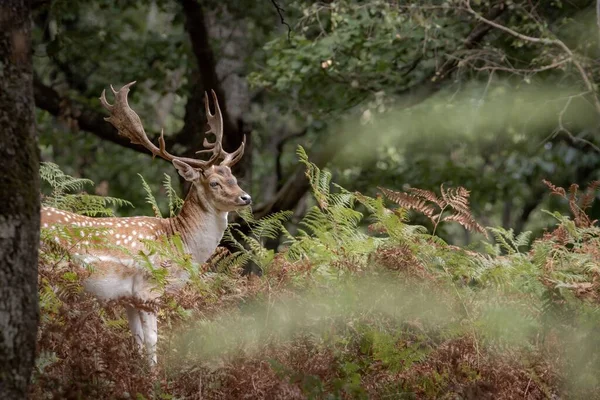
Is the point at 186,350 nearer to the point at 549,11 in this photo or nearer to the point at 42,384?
the point at 42,384

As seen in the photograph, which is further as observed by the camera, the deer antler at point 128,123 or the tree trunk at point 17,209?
the deer antler at point 128,123

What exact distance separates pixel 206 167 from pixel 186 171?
156mm

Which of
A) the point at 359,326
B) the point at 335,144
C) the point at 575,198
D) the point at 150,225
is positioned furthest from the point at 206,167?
the point at 335,144

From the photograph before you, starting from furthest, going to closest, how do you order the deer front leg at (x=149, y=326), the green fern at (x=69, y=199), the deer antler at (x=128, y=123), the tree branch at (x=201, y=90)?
1. the tree branch at (x=201, y=90)
2. the deer antler at (x=128, y=123)
3. the green fern at (x=69, y=199)
4. the deer front leg at (x=149, y=326)

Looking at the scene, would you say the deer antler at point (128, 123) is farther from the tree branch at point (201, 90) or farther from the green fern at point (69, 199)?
the tree branch at point (201, 90)

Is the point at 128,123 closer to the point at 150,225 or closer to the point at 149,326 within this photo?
the point at 150,225

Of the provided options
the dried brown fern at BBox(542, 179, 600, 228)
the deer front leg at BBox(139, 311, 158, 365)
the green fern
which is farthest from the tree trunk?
the dried brown fern at BBox(542, 179, 600, 228)

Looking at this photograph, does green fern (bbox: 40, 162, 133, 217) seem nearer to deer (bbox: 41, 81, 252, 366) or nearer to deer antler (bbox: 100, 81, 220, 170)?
deer (bbox: 41, 81, 252, 366)

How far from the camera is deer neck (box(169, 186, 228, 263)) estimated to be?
7.25 m

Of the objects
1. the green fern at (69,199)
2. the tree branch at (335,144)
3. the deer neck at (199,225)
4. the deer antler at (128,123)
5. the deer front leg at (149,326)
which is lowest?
the tree branch at (335,144)

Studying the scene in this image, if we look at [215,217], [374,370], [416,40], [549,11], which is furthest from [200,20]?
[374,370]

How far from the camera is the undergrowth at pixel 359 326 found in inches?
199

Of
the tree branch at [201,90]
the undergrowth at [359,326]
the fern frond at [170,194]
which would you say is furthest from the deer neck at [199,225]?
the tree branch at [201,90]

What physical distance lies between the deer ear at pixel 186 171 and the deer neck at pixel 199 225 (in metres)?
0.10
